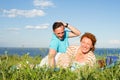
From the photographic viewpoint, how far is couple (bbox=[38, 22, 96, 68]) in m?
8.02

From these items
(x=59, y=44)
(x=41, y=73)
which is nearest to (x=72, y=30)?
(x=59, y=44)

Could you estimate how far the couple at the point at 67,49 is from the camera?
802 centimetres

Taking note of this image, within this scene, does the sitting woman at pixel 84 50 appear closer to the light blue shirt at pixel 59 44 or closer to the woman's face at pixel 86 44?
the woman's face at pixel 86 44

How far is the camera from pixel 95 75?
5.88 meters

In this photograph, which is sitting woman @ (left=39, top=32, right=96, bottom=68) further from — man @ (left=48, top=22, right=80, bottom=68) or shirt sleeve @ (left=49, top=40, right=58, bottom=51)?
shirt sleeve @ (left=49, top=40, right=58, bottom=51)

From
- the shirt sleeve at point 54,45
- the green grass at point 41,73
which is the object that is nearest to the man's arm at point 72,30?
the shirt sleeve at point 54,45

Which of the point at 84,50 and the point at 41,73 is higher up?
the point at 84,50

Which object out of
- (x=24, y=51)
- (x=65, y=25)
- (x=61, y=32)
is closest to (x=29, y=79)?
(x=24, y=51)

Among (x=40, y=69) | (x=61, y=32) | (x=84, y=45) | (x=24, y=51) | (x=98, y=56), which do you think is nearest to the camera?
(x=40, y=69)

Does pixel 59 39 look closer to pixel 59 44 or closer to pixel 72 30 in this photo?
pixel 59 44

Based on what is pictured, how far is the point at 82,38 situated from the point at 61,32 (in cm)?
101

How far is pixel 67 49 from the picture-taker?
8.52 m

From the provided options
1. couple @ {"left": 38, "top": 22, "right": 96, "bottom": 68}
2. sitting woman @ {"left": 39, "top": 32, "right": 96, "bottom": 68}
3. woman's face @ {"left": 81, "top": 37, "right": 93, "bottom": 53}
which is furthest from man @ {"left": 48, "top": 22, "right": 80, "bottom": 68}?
woman's face @ {"left": 81, "top": 37, "right": 93, "bottom": 53}

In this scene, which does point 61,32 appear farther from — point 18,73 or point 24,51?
point 18,73
